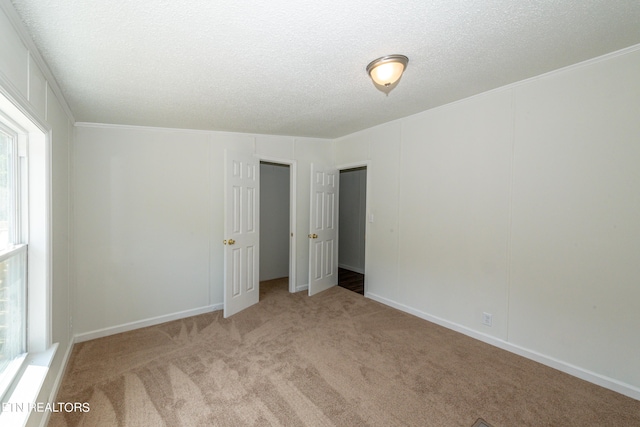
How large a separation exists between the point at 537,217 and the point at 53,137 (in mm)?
4118

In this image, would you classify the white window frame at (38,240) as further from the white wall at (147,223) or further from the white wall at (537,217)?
the white wall at (537,217)

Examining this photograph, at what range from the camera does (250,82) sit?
235cm

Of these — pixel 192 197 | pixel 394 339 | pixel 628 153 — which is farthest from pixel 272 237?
pixel 628 153

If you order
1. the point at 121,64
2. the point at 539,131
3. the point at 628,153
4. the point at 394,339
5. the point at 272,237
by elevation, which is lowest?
the point at 394,339

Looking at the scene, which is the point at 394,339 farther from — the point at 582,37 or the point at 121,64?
the point at 121,64

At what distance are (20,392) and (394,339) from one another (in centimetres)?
291

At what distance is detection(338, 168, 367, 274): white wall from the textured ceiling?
3.26 metres

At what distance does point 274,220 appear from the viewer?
5457mm

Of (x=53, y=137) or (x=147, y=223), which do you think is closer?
Answer: (x=53, y=137)

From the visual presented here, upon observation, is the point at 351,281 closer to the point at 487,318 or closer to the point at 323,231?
the point at 323,231

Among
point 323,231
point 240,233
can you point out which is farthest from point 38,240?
point 323,231

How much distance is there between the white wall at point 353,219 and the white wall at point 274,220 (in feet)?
4.85

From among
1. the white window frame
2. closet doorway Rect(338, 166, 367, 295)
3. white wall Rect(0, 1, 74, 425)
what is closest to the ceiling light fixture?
white wall Rect(0, 1, 74, 425)

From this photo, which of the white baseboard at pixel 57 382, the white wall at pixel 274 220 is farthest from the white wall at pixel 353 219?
the white baseboard at pixel 57 382
